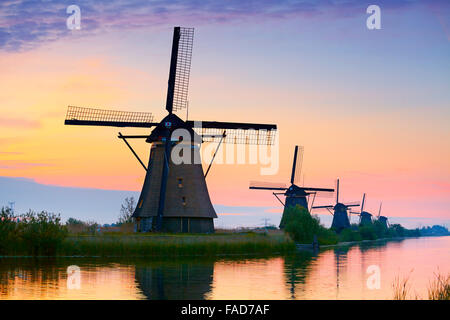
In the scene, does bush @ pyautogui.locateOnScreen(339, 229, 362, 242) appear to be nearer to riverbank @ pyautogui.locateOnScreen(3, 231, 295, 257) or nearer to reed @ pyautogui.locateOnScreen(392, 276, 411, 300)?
riverbank @ pyautogui.locateOnScreen(3, 231, 295, 257)

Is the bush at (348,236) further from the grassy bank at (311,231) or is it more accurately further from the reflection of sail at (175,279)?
the reflection of sail at (175,279)

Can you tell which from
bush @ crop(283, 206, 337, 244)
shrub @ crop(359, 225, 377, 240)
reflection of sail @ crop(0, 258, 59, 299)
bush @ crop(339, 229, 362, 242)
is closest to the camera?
reflection of sail @ crop(0, 258, 59, 299)

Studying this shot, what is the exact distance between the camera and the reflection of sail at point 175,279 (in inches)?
892

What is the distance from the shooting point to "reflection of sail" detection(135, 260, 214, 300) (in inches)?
892

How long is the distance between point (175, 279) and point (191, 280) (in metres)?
0.74

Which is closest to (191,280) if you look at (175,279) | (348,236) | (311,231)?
(175,279)

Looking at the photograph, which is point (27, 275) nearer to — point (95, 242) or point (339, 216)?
point (95, 242)

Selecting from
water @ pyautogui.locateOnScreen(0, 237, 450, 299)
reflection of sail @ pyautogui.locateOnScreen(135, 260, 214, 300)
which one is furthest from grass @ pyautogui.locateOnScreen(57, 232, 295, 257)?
reflection of sail @ pyautogui.locateOnScreen(135, 260, 214, 300)

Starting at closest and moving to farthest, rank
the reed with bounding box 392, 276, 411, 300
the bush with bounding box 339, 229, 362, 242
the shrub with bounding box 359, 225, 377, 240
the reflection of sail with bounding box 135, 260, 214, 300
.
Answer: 1. the reed with bounding box 392, 276, 411, 300
2. the reflection of sail with bounding box 135, 260, 214, 300
3. the bush with bounding box 339, 229, 362, 242
4. the shrub with bounding box 359, 225, 377, 240

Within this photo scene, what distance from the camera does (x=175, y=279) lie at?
89.9 ft

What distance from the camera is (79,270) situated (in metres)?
30.7

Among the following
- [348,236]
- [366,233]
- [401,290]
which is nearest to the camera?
[401,290]
